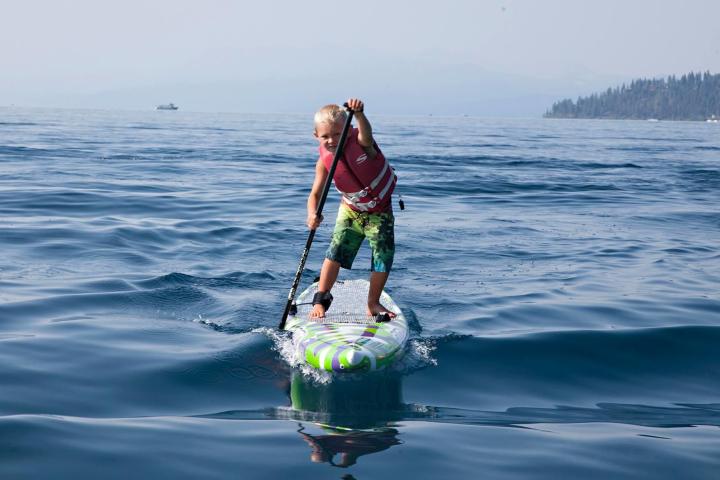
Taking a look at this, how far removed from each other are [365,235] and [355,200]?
0.46 metres

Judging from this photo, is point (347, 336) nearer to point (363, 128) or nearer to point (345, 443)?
point (363, 128)

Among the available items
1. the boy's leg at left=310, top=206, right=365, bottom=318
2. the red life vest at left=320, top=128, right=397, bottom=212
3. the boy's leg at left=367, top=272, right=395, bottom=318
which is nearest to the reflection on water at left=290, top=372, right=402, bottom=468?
the boy's leg at left=367, top=272, right=395, bottom=318

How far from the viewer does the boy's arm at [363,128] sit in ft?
25.5

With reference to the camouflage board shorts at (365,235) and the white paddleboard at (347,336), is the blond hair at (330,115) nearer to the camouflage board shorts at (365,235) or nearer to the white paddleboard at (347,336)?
the camouflage board shorts at (365,235)

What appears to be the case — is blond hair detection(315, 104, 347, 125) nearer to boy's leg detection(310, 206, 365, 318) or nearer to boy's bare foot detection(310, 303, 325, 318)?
boy's leg detection(310, 206, 365, 318)

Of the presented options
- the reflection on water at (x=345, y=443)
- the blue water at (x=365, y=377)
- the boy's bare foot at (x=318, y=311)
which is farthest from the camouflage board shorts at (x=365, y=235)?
the reflection on water at (x=345, y=443)

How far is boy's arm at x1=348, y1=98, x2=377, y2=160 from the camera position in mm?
7770

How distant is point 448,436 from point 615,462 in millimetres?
1148

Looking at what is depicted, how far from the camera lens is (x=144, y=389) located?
6867mm

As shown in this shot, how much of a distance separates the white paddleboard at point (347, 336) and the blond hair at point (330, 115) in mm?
2058

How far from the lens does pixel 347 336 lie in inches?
310

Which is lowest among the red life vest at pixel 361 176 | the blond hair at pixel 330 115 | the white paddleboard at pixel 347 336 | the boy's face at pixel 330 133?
the white paddleboard at pixel 347 336

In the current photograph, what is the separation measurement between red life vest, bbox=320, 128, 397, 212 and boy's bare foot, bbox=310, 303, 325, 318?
112cm

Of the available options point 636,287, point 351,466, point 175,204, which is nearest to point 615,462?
point 351,466
